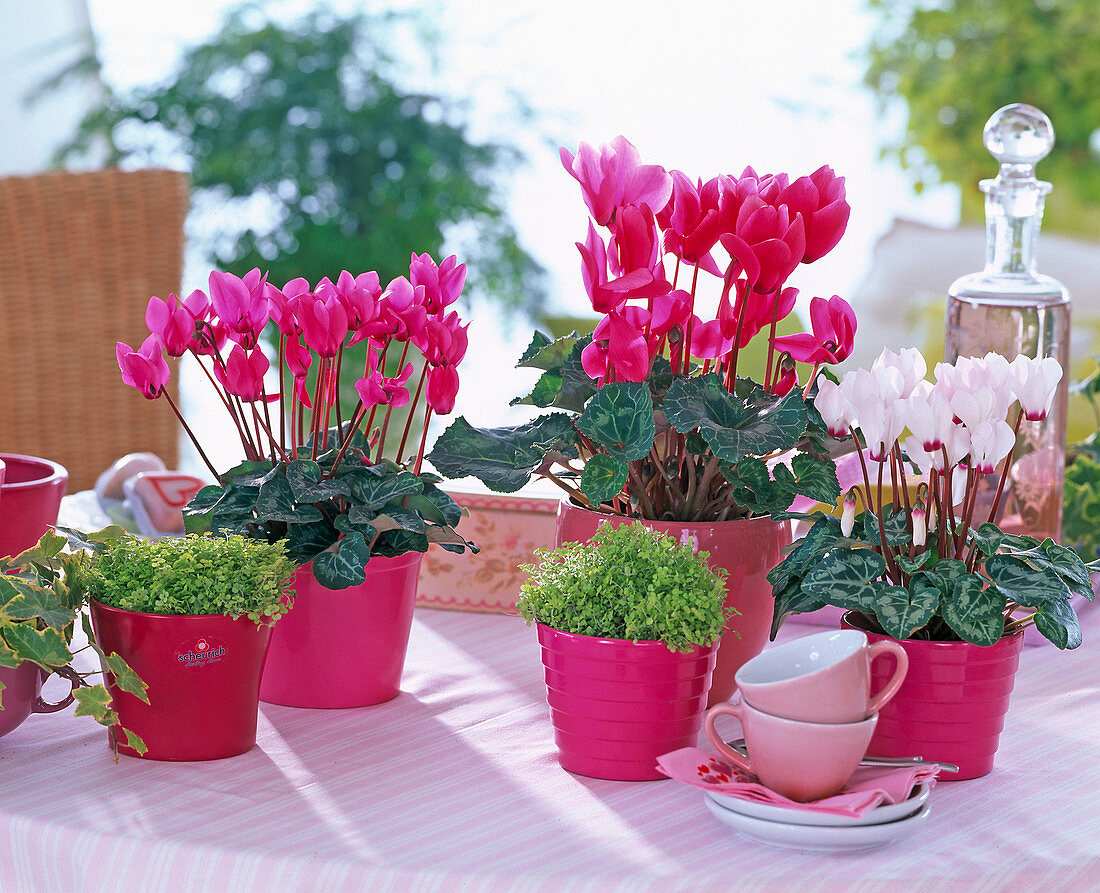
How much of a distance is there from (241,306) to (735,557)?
1.28 feet

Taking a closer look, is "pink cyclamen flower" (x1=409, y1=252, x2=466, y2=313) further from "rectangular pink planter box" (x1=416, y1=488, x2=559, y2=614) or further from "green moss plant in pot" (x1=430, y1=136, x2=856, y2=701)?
"rectangular pink planter box" (x1=416, y1=488, x2=559, y2=614)

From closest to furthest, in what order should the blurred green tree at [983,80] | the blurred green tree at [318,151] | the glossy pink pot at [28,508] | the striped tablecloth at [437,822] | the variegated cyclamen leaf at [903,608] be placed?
the striped tablecloth at [437,822] < the variegated cyclamen leaf at [903,608] < the glossy pink pot at [28,508] < the blurred green tree at [983,80] < the blurred green tree at [318,151]

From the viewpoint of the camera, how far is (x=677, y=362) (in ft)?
2.87

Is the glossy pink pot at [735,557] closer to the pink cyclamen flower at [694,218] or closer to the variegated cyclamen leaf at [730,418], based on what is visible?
the variegated cyclamen leaf at [730,418]

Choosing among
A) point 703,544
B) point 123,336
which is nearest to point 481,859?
point 703,544

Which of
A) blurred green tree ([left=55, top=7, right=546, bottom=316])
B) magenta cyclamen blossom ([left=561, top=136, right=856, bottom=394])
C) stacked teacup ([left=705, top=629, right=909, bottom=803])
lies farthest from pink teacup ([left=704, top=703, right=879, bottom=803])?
blurred green tree ([left=55, top=7, right=546, bottom=316])

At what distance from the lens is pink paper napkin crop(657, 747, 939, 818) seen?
64 centimetres

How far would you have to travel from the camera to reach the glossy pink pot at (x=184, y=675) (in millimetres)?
728

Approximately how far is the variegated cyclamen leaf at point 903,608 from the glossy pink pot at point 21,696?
507 millimetres

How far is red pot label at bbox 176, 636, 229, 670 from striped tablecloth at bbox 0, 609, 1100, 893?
0.23ft

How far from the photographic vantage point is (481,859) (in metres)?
0.63

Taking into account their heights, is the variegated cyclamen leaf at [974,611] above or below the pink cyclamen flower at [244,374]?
below

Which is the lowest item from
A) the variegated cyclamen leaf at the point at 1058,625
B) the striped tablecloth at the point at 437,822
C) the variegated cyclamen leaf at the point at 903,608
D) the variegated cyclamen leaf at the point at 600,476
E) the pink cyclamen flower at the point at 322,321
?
the striped tablecloth at the point at 437,822

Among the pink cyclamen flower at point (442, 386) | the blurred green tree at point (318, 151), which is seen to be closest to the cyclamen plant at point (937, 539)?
the pink cyclamen flower at point (442, 386)
